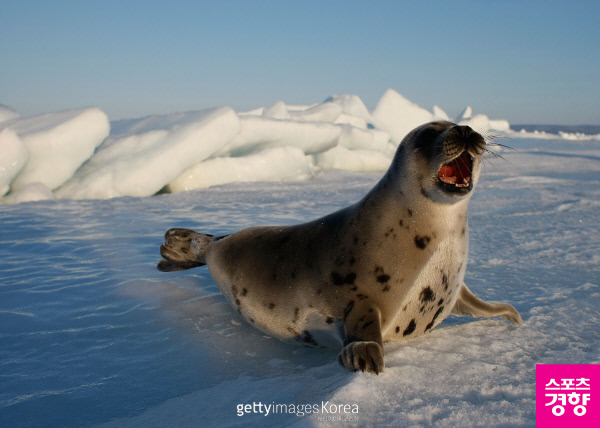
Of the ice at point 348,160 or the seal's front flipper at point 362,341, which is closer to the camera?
the seal's front flipper at point 362,341

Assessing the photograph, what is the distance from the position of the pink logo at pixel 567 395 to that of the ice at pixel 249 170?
6973 millimetres

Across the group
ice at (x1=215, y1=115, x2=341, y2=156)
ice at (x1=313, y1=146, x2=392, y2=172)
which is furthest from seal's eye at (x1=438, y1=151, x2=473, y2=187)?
ice at (x1=313, y1=146, x2=392, y2=172)

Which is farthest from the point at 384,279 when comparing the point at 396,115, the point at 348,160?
the point at 396,115

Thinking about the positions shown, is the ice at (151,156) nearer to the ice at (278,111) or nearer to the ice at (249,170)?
the ice at (249,170)

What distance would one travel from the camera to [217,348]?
2135 mm

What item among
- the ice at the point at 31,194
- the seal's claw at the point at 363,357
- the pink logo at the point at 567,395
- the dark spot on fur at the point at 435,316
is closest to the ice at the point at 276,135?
the ice at the point at 31,194

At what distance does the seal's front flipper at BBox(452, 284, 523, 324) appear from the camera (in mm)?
2324

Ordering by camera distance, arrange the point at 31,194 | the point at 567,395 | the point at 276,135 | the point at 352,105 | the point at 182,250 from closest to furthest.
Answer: the point at 567,395 → the point at 182,250 → the point at 31,194 → the point at 276,135 → the point at 352,105

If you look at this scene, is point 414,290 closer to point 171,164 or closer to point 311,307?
point 311,307

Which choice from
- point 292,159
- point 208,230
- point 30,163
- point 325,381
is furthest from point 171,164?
point 325,381

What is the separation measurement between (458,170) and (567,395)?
85cm

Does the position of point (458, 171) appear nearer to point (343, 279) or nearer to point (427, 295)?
point (427, 295)

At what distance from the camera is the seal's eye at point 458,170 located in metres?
2.08

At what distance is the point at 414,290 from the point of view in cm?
207
